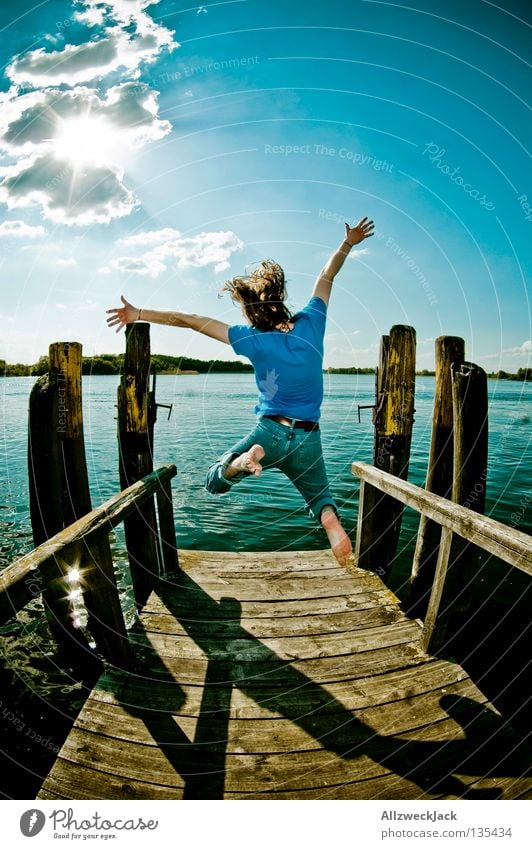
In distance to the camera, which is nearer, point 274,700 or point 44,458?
point 274,700

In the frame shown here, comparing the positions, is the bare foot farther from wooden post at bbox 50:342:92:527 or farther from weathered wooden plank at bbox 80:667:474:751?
wooden post at bbox 50:342:92:527

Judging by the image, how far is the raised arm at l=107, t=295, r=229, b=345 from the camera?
3.88 metres

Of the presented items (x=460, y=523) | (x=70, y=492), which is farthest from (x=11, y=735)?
(x=460, y=523)

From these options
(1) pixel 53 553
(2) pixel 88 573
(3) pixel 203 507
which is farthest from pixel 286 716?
(3) pixel 203 507

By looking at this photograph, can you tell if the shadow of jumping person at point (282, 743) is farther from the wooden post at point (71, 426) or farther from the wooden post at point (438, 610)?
the wooden post at point (71, 426)

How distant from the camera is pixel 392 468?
232 inches

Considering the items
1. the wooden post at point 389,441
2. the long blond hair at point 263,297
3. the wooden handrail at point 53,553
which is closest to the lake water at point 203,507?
the wooden post at point 389,441

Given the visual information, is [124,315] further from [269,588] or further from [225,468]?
[269,588]

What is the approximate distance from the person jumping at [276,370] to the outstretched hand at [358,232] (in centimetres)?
84

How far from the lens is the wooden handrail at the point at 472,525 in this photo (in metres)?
2.54

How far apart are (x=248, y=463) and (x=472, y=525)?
5.47ft

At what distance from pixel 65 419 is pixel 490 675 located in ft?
21.0

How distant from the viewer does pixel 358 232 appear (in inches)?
173
